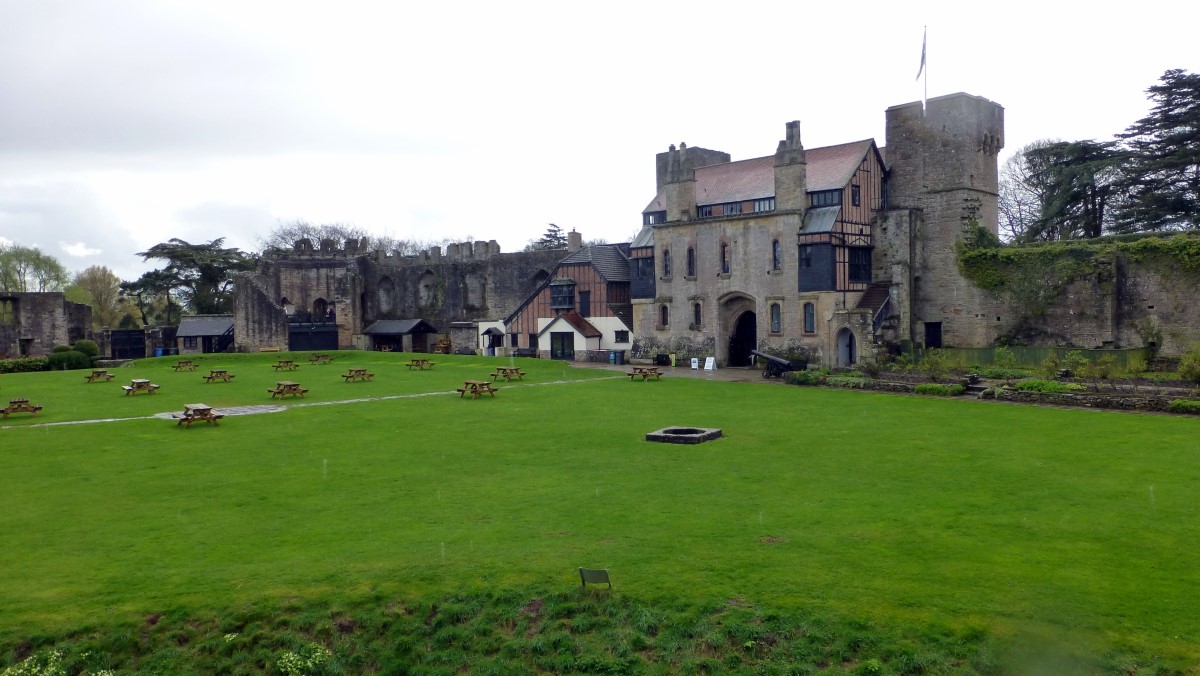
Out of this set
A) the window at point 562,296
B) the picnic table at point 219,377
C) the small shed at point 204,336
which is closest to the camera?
the picnic table at point 219,377

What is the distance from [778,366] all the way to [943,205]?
11.9 meters

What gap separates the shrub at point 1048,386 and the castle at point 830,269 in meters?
8.90

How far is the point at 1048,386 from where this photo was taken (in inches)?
1001

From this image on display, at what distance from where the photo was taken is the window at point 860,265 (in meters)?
38.3

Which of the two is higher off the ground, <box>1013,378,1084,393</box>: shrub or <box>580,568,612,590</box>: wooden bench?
<box>1013,378,1084,393</box>: shrub

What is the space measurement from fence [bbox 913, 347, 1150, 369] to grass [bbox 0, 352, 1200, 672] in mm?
13697

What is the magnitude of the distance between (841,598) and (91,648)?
830cm

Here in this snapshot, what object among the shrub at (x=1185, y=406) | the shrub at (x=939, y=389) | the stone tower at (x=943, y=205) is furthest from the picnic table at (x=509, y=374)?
the shrub at (x=1185, y=406)

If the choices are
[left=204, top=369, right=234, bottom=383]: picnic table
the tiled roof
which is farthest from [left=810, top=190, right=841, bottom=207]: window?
[left=204, top=369, right=234, bottom=383]: picnic table

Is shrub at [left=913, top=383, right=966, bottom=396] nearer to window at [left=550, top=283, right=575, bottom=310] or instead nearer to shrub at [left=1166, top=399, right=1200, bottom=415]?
shrub at [left=1166, top=399, right=1200, bottom=415]

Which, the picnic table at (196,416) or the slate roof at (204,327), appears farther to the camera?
the slate roof at (204,327)

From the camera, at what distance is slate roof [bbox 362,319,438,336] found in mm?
58250

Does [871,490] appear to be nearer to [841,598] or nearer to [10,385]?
[841,598]

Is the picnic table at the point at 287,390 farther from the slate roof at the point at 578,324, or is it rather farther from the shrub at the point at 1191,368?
the shrub at the point at 1191,368
